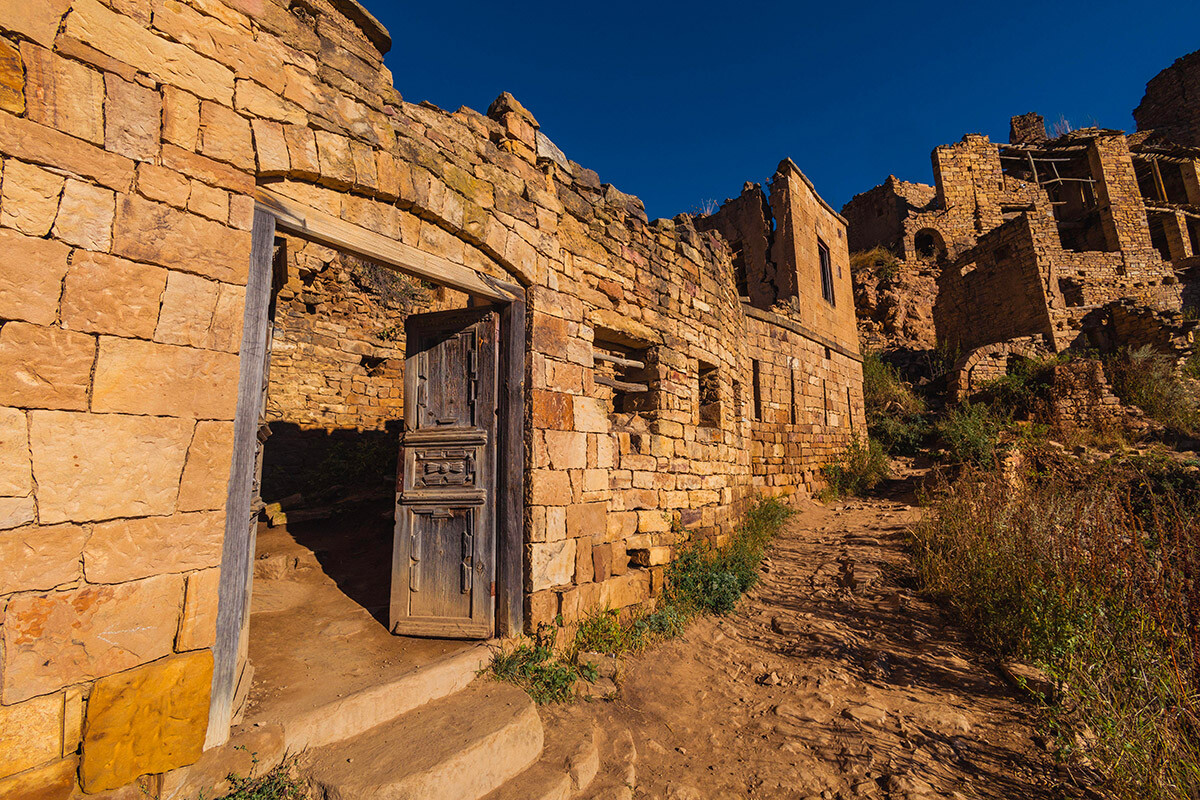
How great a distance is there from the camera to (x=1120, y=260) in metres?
15.1

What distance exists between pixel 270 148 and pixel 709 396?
4736mm

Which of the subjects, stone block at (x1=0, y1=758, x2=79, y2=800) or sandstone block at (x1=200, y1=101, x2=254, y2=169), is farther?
sandstone block at (x1=200, y1=101, x2=254, y2=169)

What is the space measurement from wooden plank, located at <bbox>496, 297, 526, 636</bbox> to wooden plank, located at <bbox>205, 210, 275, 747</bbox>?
1.44 metres

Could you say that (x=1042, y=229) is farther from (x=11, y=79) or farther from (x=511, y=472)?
(x=11, y=79)

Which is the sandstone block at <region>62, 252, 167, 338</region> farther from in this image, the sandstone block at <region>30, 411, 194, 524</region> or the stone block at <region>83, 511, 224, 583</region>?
the stone block at <region>83, 511, 224, 583</region>

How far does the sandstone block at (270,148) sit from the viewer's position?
8.04 ft

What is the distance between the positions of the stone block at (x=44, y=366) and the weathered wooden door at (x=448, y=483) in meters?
1.90

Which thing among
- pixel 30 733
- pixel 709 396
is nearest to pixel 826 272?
pixel 709 396

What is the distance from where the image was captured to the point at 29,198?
1826 millimetres

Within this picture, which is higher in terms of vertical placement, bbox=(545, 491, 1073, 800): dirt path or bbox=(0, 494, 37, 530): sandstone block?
bbox=(0, 494, 37, 530): sandstone block

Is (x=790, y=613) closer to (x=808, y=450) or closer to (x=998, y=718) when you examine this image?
(x=998, y=718)

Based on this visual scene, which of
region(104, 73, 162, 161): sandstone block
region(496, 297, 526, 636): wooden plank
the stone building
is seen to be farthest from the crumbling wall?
region(104, 73, 162, 161): sandstone block

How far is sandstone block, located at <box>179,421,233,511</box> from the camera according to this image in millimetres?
2088

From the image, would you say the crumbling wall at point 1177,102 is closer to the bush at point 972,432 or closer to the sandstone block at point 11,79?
the bush at point 972,432
